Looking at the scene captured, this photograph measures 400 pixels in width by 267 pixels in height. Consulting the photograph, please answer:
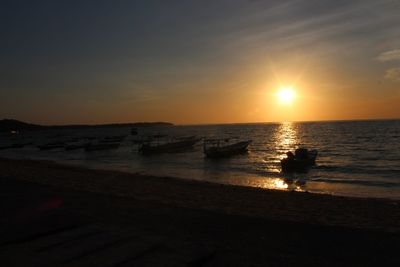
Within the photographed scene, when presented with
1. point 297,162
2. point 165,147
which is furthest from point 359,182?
point 165,147

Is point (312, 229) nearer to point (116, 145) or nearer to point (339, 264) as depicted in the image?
point (339, 264)

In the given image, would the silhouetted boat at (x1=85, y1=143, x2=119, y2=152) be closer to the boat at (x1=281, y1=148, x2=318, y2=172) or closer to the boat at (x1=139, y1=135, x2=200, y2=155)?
the boat at (x1=139, y1=135, x2=200, y2=155)

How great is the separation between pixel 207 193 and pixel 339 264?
40.6ft

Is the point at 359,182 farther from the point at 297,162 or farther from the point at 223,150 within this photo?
the point at 223,150

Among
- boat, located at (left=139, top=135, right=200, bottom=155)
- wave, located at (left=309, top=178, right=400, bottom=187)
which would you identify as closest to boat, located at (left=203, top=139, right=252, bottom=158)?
boat, located at (left=139, top=135, right=200, bottom=155)

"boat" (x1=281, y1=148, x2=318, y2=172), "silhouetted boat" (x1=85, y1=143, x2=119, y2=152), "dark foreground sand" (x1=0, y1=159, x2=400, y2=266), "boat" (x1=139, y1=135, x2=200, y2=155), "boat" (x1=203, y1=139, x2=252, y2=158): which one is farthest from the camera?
"silhouetted boat" (x1=85, y1=143, x2=119, y2=152)

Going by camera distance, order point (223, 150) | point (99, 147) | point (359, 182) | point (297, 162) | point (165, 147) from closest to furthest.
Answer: point (359, 182), point (297, 162), point (223, 150), point (165, 147), point (99, 147)

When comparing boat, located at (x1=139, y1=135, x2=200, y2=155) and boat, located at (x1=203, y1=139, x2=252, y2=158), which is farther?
boat, located at (x1=139, y1=135, x2=200, y2=155)

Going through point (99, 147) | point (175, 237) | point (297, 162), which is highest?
point (175, 237)

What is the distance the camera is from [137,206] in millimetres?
12617

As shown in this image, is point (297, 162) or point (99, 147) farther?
point (99, 147)

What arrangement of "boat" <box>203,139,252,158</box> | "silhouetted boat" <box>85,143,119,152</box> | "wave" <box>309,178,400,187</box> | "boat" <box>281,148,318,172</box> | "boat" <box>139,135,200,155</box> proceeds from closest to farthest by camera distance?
"wave" <box>309,178,400,187</box>, "boat" <box>281,148,318,172</box>, "boat" <box>203,139,252,158</box>, "boat" <box>139,135,200,155</box>, "silhouetted boat" <box>85,143,119,152</box>

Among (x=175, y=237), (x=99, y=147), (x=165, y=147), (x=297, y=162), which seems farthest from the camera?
Result: (x=99, y=147)

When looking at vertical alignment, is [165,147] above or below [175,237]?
below
